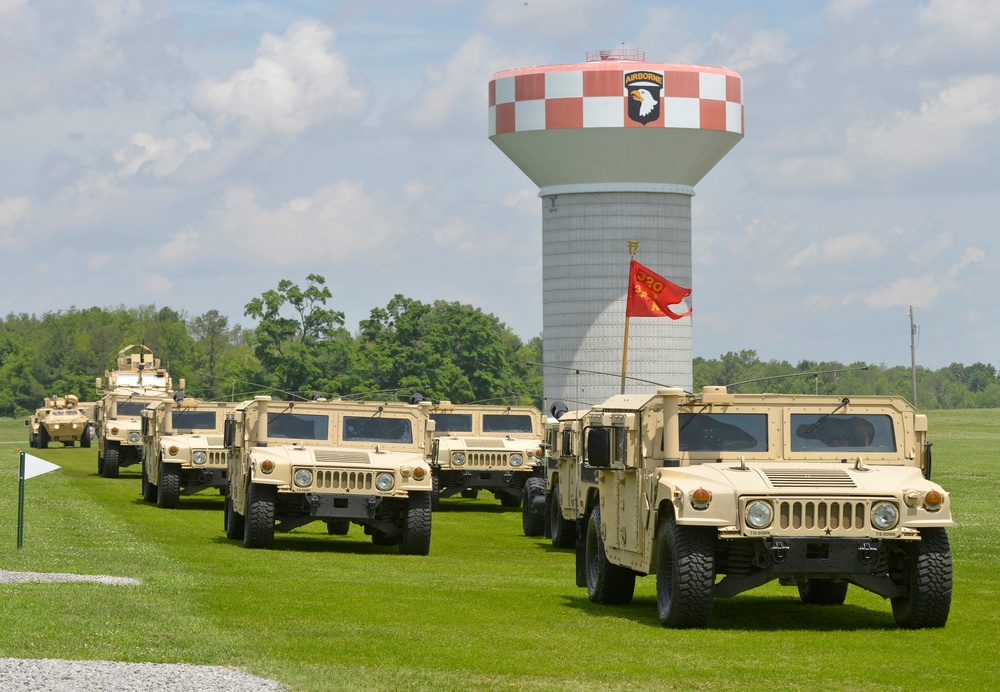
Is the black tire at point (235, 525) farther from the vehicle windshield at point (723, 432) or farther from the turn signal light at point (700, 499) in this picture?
the turn signal light at point (700, 499)

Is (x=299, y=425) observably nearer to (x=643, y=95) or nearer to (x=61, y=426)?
(x=643, y=95)

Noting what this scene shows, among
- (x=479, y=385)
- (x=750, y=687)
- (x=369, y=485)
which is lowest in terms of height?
(x=750, y=687)

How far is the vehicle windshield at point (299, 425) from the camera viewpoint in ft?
81.5

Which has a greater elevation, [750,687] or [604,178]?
[604,178]

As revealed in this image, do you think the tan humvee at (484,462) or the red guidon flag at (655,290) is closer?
the tan humvee at (484,462)

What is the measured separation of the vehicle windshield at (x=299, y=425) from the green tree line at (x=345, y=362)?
69059 millimetres

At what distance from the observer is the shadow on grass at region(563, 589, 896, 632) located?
15.3 meters

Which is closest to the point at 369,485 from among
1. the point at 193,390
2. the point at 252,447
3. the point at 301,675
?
the point at 252,447

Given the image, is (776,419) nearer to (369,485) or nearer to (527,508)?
(369,485)

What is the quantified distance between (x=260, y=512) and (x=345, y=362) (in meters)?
98.1

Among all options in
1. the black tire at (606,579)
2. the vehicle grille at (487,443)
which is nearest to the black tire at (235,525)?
the black tire at (606,579)

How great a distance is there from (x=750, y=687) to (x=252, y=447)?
45.1 ft

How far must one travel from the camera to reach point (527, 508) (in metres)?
28.8

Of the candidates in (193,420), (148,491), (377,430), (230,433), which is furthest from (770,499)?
(193,420)
